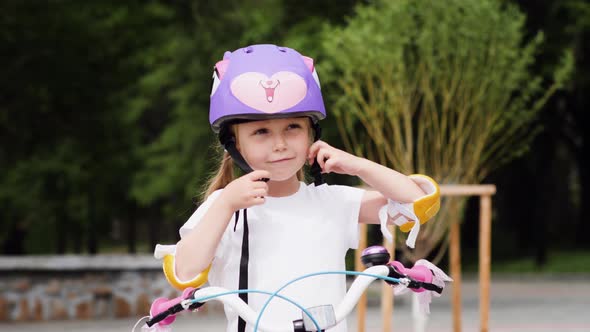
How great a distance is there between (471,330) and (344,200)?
31.3 ft

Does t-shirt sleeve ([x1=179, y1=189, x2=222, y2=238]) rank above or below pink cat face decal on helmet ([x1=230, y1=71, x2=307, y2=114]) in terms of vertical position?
below

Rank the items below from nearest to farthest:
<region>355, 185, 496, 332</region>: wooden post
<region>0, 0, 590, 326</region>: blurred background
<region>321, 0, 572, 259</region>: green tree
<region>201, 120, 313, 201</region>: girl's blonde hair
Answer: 1. <region>201, 120, 313, 201</region>: girl's blonde hair
2. <region>355, 185, 496, 332</region>: wooden post
3. <region>321, 0, 572, 259</region>: green tree
4. <region>0, 0, 590, 326</region>: blurred background

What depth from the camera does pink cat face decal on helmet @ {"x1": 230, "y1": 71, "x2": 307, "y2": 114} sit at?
2883 millimetres

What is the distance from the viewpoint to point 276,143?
300cm

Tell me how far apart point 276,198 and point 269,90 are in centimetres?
42

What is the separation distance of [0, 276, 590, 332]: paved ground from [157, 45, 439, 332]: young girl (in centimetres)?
922

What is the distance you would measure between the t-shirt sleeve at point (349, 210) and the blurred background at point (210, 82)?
5615 mm

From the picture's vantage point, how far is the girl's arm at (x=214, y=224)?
284 cm

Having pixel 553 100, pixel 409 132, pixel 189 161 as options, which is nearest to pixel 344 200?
pixel 409 132

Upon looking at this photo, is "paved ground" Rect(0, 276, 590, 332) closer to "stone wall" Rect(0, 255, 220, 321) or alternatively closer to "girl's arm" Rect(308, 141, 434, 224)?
"stone wall" Rect(0, 255, 220, 321)

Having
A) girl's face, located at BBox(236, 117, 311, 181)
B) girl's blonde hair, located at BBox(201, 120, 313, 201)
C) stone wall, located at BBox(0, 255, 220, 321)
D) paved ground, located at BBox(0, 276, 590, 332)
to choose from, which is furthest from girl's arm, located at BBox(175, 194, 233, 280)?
stone wall, located at BBox(0, 255, 220, 321)

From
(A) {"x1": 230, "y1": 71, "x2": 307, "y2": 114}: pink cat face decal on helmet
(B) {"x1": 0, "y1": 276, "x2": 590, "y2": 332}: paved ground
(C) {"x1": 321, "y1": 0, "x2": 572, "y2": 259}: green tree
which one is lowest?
(B) {"x1": 0, "y1": 276, "x2": 590, "y2": 332}: paved ground

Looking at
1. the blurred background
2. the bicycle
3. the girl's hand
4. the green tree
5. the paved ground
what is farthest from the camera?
the paved ground

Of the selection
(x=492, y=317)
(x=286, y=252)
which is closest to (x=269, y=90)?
(x=286, y=252)
